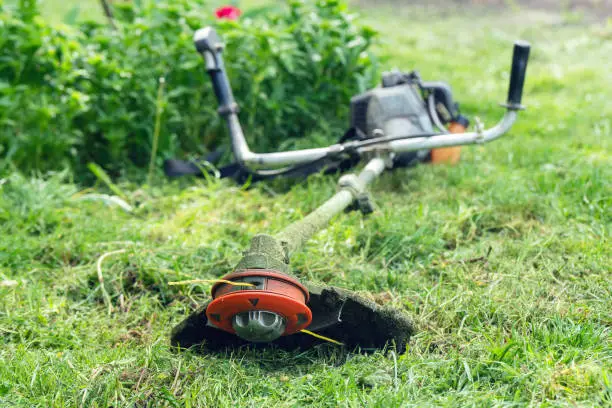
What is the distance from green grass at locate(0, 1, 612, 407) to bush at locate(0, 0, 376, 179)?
37cm

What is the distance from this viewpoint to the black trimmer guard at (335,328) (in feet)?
5.82

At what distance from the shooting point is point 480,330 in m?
1.90

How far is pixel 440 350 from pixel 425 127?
158cm

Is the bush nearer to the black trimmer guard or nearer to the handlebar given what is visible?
the handlebar

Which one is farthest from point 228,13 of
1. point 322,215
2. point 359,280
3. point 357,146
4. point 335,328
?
point 335,328

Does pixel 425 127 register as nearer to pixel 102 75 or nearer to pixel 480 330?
pixel 480 330

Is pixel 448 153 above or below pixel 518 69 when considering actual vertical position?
below

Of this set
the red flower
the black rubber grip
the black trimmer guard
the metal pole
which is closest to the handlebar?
the black rubber grip

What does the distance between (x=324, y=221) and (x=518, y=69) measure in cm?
120

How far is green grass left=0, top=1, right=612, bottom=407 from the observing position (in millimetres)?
1667

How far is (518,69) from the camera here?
108 inches

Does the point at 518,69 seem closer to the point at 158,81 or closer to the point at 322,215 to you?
the point at 322,215

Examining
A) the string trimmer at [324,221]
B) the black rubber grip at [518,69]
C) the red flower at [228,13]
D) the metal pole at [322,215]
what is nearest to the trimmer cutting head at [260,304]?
the string trimmer at [324,221]

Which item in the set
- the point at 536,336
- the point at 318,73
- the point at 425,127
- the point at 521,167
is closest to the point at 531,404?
the point at 536,336
